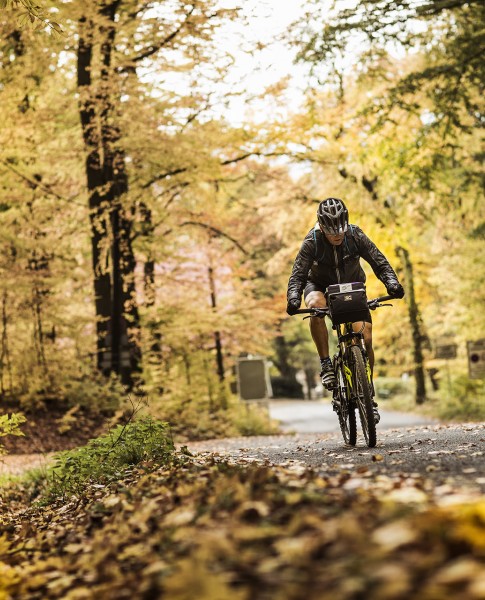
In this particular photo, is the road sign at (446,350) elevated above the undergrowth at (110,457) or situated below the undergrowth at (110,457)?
above

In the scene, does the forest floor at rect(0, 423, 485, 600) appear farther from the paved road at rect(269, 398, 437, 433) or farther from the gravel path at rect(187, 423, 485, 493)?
the paved road at rect(269, 398, 437, 433)

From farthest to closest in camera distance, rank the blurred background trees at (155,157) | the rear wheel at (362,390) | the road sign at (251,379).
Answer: the road sign at (251,379) < the blurred background trees at (155,157) < the rear wheel at (362,390)

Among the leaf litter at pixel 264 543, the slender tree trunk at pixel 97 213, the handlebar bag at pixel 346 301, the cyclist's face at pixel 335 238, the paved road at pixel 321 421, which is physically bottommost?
the paved road at pixel 321 421

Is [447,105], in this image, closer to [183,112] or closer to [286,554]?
[183,112]

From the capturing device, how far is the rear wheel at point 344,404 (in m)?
6.96

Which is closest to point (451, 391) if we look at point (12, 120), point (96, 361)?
point (96, 361)

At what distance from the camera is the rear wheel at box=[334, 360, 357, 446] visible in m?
6.96

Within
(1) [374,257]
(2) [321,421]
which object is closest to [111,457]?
(1) [374,257]

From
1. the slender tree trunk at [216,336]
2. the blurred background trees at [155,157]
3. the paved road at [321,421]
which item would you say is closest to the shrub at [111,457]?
the blurred background trees at [155,157]

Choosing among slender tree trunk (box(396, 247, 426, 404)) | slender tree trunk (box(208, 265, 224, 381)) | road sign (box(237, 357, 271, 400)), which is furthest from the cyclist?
slender tree trunk (box(396, 247, 426, 404))

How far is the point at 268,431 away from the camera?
18.0 meters

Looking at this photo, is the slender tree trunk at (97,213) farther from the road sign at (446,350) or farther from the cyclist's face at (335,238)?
the road sign at (446,350)

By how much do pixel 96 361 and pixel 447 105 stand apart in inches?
359

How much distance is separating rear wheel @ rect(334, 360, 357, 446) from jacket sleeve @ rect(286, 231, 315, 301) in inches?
30.1
